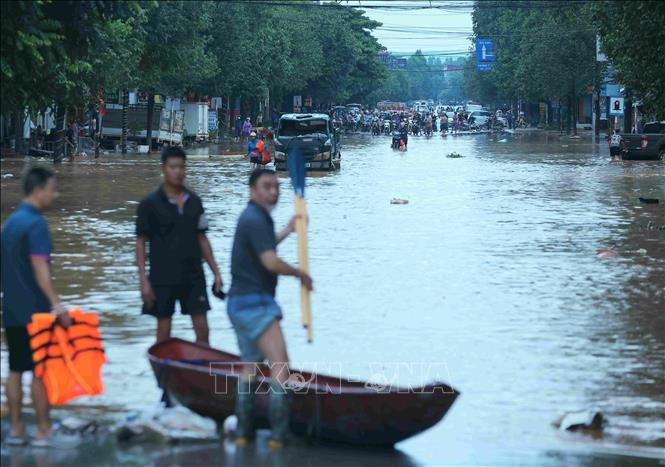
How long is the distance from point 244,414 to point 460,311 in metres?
6.16

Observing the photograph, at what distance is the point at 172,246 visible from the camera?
9.70m

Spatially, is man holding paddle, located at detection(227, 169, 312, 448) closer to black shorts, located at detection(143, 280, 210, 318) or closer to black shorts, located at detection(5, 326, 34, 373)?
black shorts, located at detection(143, 280, 210, 318)

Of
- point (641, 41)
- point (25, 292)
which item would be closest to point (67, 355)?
point (25, 292)

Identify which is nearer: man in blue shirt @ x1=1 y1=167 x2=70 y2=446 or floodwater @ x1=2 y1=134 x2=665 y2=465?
man in blue shirt @ x1=1 y1=167 x2=70 y2=446

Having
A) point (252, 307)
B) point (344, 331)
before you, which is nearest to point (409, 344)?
point (344, 331)

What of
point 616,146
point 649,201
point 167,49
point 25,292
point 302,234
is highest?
point 167,49

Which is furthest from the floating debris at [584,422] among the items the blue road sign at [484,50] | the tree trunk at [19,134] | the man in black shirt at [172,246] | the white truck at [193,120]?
the blue road sign at [484,50]

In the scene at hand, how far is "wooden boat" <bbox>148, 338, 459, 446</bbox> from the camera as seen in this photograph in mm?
8312

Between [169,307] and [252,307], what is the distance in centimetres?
139

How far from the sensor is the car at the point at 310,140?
45094 millimetres

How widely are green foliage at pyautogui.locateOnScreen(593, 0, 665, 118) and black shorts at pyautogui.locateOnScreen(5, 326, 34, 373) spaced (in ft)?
50.8

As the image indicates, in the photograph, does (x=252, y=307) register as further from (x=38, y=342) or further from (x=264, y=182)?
(x=38, y=342)

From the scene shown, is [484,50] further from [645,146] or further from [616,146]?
[645,146]

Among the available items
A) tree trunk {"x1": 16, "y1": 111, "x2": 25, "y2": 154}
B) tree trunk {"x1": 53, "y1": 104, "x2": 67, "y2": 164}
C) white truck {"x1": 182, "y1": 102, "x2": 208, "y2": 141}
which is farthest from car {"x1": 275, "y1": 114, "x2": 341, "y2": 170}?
white truck {"x1": 182, "y1": 102, "x2": 208, "y2": 141}
